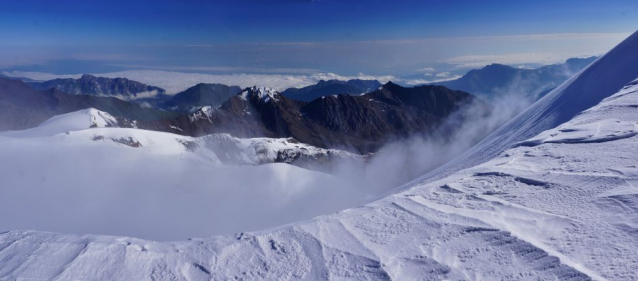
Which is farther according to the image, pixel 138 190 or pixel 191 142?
pixel 191 142

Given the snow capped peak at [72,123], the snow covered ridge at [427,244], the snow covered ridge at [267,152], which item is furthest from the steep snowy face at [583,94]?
→ the snow capped peak at [72,123]

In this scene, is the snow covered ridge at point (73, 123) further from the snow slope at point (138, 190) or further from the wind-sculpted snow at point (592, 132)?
the wind-sculpted snow at point (592, 132)

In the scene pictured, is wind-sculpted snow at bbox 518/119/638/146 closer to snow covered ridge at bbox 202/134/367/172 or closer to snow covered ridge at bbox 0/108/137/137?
snow covered ridge at bbox 202/134/367/172

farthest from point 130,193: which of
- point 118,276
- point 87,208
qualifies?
point 118,276

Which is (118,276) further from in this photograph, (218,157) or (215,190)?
(218,157)

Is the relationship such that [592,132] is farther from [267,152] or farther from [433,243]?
[267,152]

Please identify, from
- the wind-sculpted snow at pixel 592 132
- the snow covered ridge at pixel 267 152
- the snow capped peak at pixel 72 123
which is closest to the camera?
the wind-sculpted snow at pixel 592 132

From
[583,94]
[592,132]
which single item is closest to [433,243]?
[592,132]
